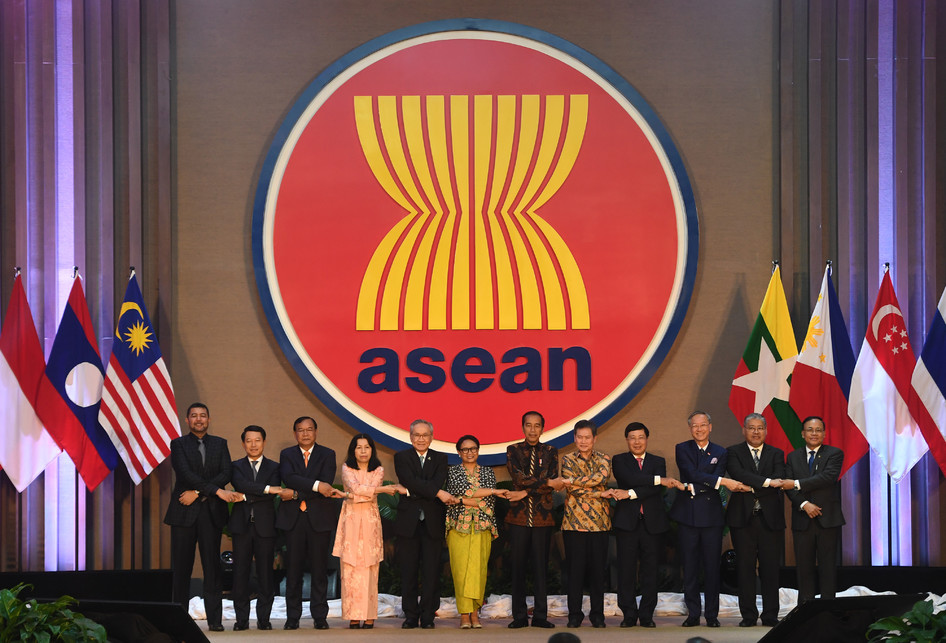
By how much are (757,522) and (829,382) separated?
1.29 meters

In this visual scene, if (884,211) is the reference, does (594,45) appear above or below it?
above

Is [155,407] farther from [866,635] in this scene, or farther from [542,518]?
[866,635]

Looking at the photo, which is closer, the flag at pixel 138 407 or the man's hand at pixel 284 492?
the man's hand at pixel 284 492

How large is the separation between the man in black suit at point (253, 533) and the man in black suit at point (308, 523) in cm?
9

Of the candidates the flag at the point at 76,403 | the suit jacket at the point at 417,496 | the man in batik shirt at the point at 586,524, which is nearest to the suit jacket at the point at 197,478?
the flag at the point at 76,403

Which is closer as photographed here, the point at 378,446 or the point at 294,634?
the point at 294,634

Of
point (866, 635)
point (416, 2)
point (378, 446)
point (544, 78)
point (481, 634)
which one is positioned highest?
point (416, 2)

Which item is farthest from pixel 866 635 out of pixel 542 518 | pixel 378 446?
pixel 378 446

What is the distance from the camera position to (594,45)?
26.8 feet

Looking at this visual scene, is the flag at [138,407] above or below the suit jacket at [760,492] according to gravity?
above

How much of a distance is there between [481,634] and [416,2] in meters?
4.56

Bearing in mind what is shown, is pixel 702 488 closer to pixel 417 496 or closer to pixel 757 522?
pixel 757 522

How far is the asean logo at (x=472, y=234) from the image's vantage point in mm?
8000

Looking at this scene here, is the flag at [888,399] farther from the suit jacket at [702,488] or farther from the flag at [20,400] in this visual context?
the flag at [20,400]
